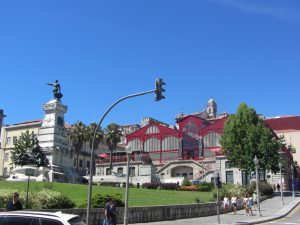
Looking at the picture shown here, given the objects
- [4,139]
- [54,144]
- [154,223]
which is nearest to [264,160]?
[54,144]

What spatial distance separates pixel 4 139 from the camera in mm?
104250

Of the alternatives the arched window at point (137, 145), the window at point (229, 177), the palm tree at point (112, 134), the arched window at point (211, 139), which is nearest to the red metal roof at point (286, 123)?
the arched window at point (211, 139)

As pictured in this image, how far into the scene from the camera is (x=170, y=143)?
92.6 meters

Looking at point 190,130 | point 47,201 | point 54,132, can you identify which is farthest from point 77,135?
point 47,201

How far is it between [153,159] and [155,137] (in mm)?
5198

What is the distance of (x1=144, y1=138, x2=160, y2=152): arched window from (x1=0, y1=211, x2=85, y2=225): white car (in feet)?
278

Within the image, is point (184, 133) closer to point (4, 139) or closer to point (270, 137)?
point (270, 137)

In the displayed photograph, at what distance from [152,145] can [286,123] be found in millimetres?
36114

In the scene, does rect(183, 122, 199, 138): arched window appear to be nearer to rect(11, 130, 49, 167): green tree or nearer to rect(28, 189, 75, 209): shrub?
rect(11, 130, 49, 167): green tree

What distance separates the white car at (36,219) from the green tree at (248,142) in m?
48.4

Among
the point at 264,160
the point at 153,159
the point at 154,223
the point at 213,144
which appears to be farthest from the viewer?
the point at 153,159

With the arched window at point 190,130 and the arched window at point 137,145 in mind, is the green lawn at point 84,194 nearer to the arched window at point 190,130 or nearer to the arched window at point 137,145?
the arched window at point 190,130

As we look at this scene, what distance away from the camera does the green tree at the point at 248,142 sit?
179ft

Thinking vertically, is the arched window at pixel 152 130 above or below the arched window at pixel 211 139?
above
